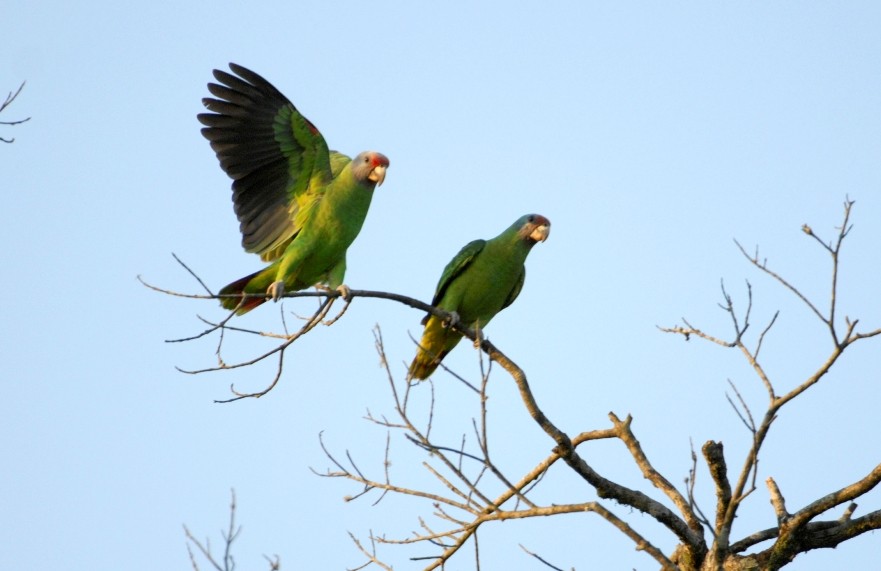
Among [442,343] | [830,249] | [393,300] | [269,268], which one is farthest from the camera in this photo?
[442,343]

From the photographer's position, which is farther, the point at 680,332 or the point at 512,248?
the point at 512,248

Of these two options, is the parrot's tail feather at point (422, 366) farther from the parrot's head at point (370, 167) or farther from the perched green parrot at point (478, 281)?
the parrot's head at point (370, 167)

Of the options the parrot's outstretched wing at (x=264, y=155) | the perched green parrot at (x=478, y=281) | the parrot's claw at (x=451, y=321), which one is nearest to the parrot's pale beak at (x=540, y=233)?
the perched green parrot at (x=478, y=281)

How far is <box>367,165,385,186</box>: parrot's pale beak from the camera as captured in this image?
6.90m

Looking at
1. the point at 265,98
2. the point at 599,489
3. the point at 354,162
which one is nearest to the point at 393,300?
the point at 599,489

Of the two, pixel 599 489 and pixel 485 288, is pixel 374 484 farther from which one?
pixel 485 288

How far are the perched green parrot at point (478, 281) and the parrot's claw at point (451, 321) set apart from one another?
0.13m

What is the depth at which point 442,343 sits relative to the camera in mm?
7254

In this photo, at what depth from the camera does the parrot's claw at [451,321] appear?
20.8 ft

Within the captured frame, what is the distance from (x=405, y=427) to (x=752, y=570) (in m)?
1.97

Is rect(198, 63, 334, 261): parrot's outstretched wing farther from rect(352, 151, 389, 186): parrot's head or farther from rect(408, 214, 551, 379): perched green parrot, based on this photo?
rect(408, 214, 551, 379): perched green parrot

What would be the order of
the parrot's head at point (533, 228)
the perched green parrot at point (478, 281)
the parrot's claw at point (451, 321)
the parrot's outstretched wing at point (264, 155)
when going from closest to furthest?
the parrot's claw at point (451, 321) < the parrot's outstretched wing at point (264, 155) < the perched green parrot at point (478, 281) < the parrot's head at point (533, 228)

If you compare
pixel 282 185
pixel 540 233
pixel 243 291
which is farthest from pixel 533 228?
pixel 243 291

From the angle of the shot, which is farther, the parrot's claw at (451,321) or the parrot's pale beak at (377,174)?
the parrot's pale beak at (377,174)
